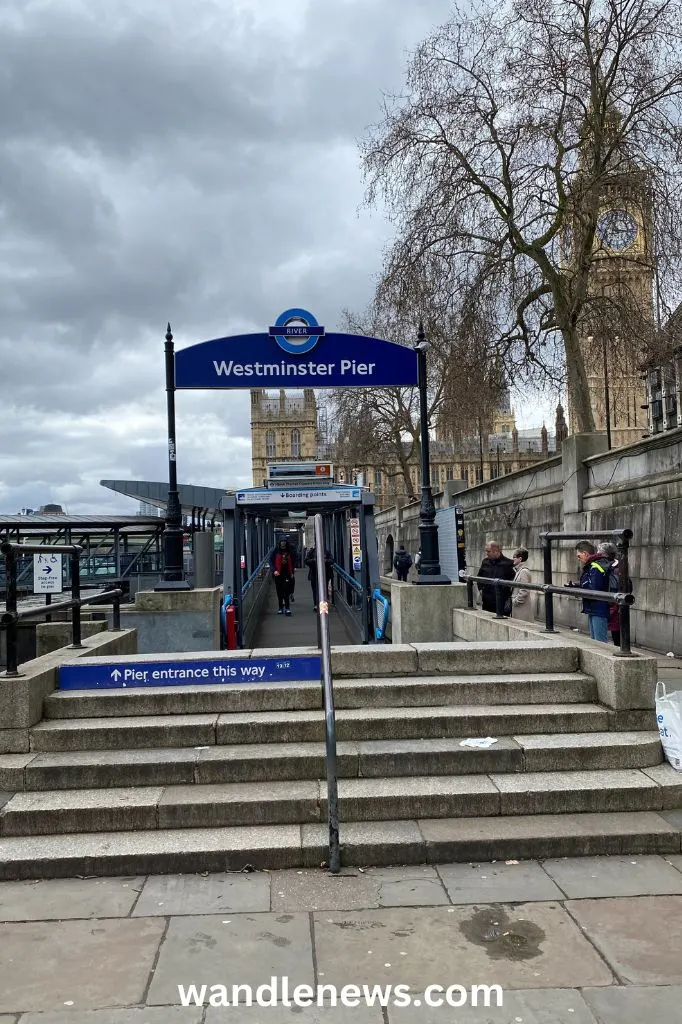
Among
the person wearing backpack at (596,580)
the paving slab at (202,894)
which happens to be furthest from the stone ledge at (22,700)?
the person wearing backpack at (596,580)

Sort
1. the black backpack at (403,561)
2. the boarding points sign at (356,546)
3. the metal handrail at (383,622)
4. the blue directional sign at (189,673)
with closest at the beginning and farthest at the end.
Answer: the blue directional sign at (189,673) → the metal handrail at (383,622) → the boarding points sign at (356,546) → the black backpack at (403,561)

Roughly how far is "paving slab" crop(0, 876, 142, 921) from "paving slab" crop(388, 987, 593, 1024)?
4.95 ft

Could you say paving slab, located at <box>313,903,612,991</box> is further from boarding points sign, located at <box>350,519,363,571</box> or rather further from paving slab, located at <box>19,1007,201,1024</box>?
boarding points sign, located at <box>350,519,363,571</box>

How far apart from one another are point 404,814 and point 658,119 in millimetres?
16041

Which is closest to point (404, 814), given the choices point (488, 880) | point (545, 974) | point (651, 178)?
point (488, 880)

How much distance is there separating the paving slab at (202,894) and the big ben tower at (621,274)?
15.4m

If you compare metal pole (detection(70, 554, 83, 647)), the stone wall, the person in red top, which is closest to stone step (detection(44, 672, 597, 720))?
metal pole (detection(70, 554, 83, 647))

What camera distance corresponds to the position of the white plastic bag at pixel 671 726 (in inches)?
195

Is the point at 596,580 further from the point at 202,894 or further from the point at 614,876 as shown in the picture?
the point at 202,894

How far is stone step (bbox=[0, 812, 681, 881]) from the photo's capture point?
13.9 feet

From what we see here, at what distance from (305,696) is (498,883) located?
1901 mm

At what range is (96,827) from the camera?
14.9 ft

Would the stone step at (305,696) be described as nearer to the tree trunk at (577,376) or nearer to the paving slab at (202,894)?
the paving slab at (202,894)

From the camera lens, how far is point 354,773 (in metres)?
4.94
